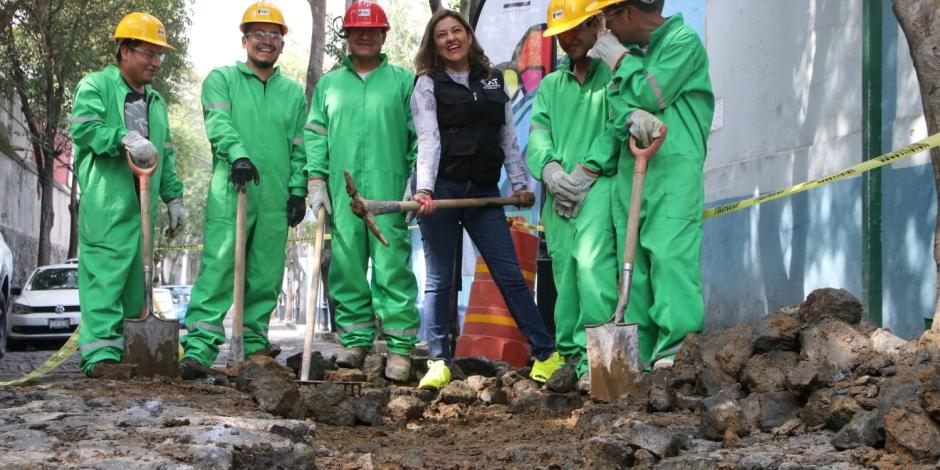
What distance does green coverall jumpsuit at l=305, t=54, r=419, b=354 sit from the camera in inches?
289

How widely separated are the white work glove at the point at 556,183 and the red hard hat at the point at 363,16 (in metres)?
1.58

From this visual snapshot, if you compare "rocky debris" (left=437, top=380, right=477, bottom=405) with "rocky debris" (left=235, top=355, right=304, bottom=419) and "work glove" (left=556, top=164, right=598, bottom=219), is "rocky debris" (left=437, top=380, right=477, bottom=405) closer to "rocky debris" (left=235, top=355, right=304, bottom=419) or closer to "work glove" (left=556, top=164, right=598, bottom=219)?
"rocky debris" (left=235, top=355, right=304, bottom=419)

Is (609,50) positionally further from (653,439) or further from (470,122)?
(653,439)

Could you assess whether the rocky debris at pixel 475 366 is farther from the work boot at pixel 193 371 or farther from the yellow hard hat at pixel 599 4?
the yellow hard hat at pixel 599 4

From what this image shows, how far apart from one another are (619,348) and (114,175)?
355 centimetres

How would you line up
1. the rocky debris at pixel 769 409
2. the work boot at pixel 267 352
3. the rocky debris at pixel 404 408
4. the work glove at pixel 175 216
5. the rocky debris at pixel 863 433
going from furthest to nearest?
Result: 1. the work glove at pixel 175 216
2. the work boot at pixel 267 352
3. the rocky debris at pixel 404 408
4. the rocky debris at pixel 769 409
5. the rocky debris at pixel 863 433

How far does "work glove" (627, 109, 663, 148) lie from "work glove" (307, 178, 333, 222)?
231 centimetres

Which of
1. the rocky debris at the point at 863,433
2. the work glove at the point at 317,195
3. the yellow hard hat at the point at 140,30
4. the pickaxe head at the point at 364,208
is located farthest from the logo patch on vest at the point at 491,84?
the rocky debris at the point at 863,433

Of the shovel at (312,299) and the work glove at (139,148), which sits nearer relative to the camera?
the shovel at (312,299)

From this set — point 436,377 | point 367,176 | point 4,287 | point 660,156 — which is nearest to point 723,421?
point 660,156

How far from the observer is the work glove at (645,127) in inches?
235

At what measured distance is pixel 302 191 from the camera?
780cm

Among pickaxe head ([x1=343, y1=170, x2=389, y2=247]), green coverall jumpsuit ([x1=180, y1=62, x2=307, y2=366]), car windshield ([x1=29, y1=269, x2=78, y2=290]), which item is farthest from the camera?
car windshield ([x1=29, y1=269, x2=78, y2=290])

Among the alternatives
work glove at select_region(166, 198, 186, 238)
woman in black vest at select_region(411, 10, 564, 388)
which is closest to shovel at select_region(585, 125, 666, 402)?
woman in black vest at select_region(411, 10, 564, 388)
